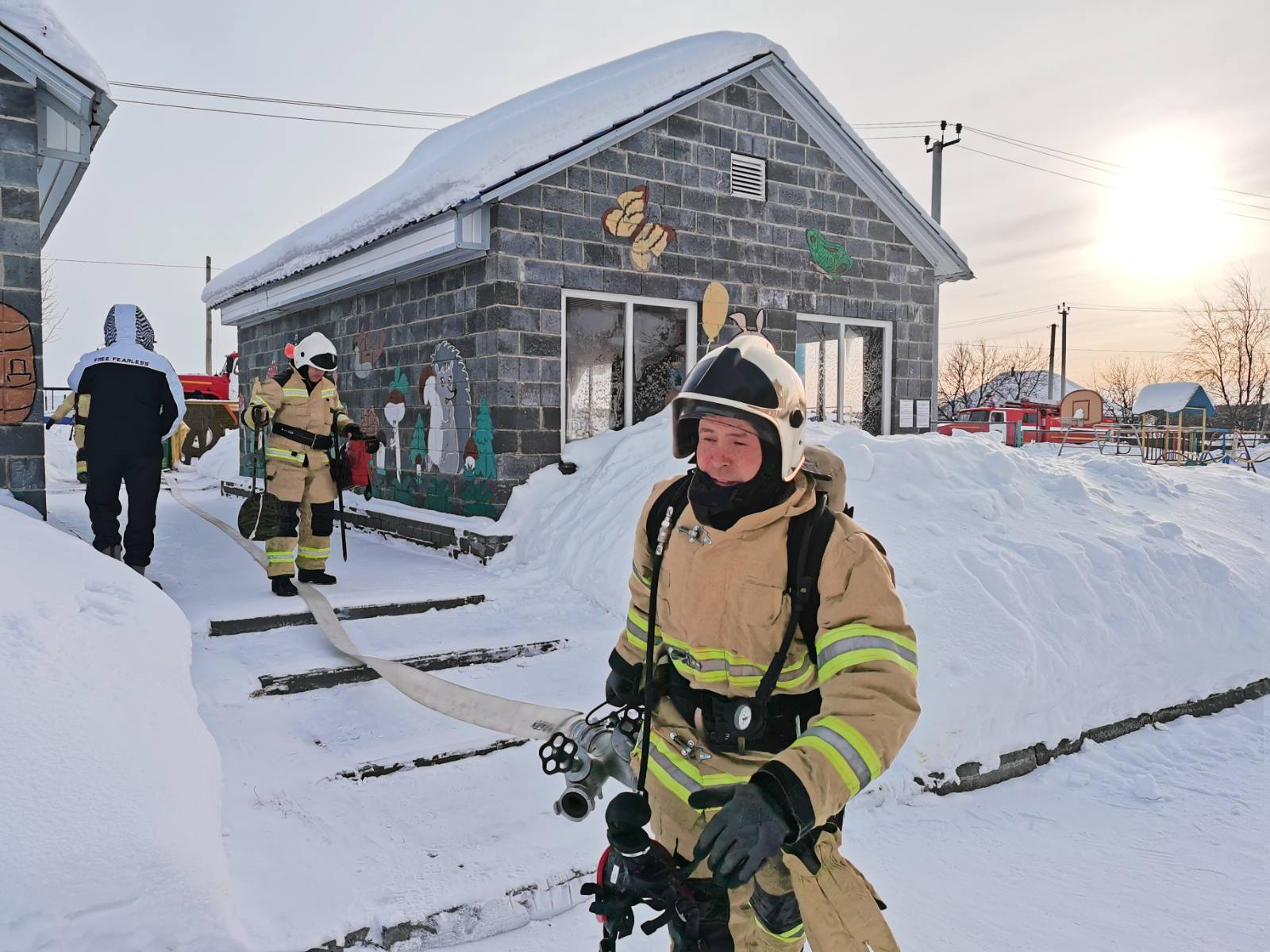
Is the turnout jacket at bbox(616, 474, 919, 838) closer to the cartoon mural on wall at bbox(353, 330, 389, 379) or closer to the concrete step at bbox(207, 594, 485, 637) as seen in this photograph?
the concrete step at bbox(207, 594, 485, 637)

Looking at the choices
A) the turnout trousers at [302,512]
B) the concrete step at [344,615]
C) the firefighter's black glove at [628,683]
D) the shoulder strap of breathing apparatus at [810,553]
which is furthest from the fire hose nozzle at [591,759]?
the turnout trousers at [302,512]

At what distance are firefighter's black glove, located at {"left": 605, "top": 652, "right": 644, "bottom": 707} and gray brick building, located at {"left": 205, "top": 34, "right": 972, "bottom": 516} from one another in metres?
6.16

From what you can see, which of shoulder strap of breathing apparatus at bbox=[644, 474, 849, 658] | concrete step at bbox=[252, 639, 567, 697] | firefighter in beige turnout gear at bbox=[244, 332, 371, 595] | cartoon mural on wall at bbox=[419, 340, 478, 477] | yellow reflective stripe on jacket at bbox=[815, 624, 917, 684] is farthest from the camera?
cartoon mural on wall at bbox=[419, 340, 478, 477]

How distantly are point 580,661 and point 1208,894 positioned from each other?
11.4 feet

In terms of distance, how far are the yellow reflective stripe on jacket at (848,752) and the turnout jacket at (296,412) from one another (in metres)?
5.59

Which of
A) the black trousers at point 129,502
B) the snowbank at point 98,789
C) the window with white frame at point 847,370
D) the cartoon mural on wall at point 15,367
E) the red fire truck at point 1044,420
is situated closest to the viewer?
the snowbank at point 98,789

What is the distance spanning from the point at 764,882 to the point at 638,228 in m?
8.10

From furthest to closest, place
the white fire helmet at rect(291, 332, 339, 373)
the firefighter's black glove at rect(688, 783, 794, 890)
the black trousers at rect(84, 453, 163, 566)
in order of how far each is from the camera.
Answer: the white fire helmet at rect(291, 332, 339, 373)
the black trousers at rect(84, 453, 163, 566)
the firefighter's black glove at rect(688, 783, 794, 890)

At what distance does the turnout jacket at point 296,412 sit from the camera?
6410 millimetres

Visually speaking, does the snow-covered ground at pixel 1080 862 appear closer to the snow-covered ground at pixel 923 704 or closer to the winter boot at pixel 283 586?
the snow-covered ground at pixel 923 704

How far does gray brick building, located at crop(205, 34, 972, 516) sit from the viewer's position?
27.7ft

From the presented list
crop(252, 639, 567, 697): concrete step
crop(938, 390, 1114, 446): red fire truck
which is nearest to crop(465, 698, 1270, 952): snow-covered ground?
crop(252, 639, 567, 697): concrete step

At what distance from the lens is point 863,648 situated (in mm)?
1828

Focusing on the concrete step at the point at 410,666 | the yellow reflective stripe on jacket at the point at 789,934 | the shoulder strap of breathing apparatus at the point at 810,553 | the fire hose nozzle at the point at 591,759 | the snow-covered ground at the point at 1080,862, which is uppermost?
the shoulder strap of breathing apparatus at the point at 810,553
